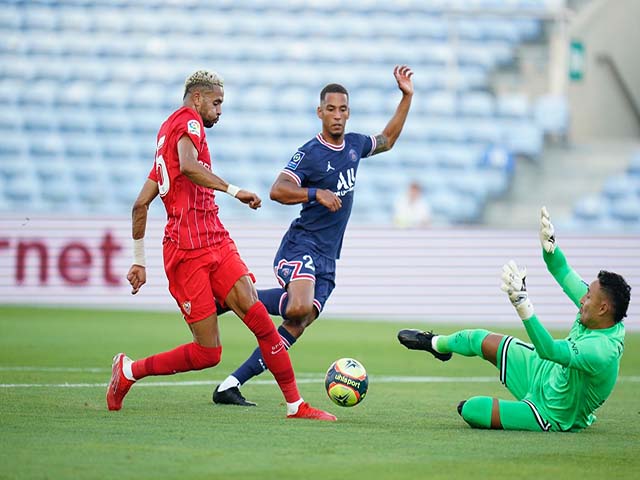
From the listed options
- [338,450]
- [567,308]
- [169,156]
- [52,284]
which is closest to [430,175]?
[567,308]

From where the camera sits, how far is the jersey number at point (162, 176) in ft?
25.0

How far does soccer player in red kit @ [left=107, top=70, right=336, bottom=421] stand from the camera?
24.7 feet

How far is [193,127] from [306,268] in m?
1.80

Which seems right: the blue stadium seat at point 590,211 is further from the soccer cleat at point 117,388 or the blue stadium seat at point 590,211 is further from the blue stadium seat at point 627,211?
the soccer cleat at point 117,388

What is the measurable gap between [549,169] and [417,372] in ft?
39.6

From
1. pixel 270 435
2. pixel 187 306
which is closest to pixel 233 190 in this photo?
pixel 187 306

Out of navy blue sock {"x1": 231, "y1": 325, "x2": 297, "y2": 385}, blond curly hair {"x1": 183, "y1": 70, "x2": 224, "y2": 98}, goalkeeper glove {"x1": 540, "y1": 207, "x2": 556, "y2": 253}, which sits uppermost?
blond curly hair {"x1": 183, "y1": 70, "x2": 224, "y2": 98}

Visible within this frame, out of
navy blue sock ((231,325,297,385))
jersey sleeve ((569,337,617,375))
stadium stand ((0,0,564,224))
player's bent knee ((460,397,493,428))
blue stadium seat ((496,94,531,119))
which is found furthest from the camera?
blue stadium seat ((496,94,531,119))

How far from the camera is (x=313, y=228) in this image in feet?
29.9

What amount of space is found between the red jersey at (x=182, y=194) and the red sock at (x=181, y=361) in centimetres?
68

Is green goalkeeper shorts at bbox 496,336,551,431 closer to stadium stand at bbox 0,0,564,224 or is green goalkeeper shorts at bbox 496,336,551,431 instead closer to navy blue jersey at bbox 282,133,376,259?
navy blue jersey at bbox 282,133,376,259

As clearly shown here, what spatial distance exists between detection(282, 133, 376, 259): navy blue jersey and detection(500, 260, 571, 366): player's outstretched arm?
2490 mm

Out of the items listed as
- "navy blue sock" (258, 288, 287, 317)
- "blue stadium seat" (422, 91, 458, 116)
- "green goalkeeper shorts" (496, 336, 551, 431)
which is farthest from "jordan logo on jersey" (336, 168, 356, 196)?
"blue stadium seat" (422, 91, 458, 116)

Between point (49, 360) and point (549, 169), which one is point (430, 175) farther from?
point (49, 360)
